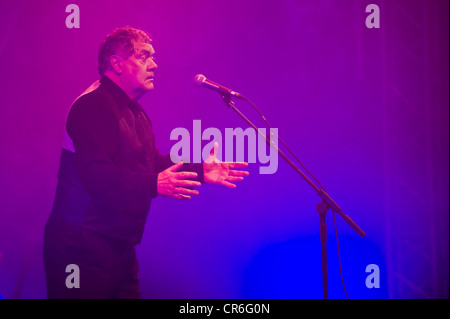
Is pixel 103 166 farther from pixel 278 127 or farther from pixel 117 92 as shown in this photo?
pixel 278 127

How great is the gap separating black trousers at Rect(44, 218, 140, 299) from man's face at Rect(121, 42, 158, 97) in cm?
89

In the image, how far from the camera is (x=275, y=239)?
3682 mm

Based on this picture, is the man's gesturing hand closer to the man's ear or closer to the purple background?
the man's ear

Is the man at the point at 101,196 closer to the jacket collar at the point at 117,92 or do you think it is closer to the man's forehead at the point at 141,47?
the jacket collar at the point at 117,92

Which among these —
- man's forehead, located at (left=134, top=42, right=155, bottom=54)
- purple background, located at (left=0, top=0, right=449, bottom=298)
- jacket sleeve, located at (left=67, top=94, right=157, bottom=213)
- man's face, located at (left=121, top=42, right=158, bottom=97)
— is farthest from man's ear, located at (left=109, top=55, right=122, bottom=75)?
purple background, located at (left=0, top=0, right=449, bottom=298)

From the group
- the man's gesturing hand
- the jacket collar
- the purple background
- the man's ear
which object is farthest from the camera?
the purple background

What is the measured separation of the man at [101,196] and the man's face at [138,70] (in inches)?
6.1

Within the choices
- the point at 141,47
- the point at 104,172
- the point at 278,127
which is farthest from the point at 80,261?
the point at 278,127

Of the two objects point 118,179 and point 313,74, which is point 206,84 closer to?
point 118,179

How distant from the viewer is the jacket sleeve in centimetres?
202

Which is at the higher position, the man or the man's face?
the man's face

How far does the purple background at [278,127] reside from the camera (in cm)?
327

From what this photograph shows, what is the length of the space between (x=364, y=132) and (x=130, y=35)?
2.41 metres
